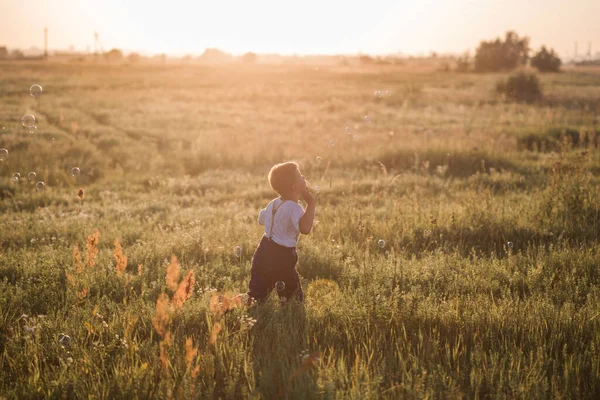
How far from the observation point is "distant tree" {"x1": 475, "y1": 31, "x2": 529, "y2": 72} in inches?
2997

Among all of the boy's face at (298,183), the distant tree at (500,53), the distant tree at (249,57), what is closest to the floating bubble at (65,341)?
the boy's face at (298,183)

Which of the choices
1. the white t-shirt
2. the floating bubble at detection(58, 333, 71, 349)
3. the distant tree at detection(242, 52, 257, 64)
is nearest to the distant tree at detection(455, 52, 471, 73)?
the distant tree at detection(242, 52, 257, 64)

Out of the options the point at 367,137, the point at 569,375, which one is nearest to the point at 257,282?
the point at 569,375

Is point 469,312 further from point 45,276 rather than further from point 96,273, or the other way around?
point 45,276

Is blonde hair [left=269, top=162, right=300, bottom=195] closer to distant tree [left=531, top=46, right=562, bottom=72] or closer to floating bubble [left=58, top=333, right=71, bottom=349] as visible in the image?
floating bubble [left=58, top=333, right=71, bottom=349]

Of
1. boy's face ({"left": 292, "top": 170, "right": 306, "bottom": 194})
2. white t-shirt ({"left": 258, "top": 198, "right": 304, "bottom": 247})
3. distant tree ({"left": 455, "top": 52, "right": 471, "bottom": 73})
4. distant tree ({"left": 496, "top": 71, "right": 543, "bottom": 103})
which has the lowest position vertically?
white t-shirt ({"left": 258, "top": 198, "right": 304, "bottom": 247})

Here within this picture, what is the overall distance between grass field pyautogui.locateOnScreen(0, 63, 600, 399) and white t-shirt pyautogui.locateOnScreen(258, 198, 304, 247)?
612mm

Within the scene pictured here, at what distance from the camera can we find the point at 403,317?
463 centimetres

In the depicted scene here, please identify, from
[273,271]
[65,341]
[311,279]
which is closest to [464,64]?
[311,279]

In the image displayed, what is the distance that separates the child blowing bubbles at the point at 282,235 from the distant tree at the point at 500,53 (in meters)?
78.0

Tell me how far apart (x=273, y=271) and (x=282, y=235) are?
362 millimetres

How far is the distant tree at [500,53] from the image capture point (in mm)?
76125

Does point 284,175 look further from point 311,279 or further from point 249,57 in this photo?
point 249,57

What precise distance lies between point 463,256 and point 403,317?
8.34 feet
